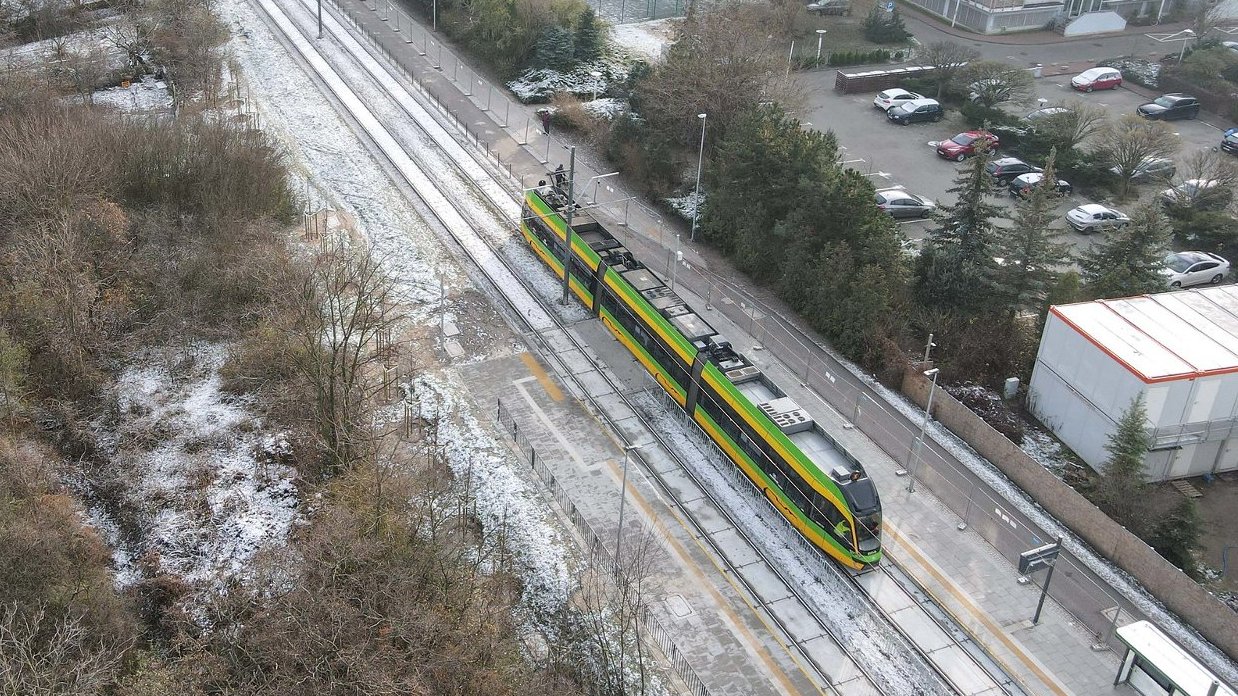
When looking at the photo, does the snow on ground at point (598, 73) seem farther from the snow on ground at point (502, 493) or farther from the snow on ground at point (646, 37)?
the snow on ground at point (502, 493)

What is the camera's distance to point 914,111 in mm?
65875

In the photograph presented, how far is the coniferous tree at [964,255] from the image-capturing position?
138 ft

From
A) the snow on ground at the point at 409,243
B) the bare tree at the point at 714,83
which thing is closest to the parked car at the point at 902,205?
the bare tree at the point at 714,83

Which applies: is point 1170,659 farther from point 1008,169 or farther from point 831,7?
point 831,7

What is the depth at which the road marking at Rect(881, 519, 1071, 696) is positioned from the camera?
1171 inches

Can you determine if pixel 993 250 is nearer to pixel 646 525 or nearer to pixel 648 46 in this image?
pixel 646 525

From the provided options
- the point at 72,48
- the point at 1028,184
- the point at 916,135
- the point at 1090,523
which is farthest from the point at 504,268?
the point at 72,48

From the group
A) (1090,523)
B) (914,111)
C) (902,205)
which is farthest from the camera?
(914,111)

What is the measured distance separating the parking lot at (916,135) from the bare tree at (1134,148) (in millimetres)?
1551

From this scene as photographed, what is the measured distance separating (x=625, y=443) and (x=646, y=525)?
439 cm

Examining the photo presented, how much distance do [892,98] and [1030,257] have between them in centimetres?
2795

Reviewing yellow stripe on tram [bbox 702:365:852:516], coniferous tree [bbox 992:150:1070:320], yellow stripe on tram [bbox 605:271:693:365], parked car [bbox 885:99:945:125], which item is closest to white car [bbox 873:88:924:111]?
parked car [bbox 885:99:945:125]

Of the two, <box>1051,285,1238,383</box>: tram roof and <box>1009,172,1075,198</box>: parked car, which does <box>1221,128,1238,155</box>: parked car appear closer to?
<box>1009,172,1075,198</box>: parked car

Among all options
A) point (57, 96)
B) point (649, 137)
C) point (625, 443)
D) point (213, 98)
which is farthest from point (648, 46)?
point (625, 443)
